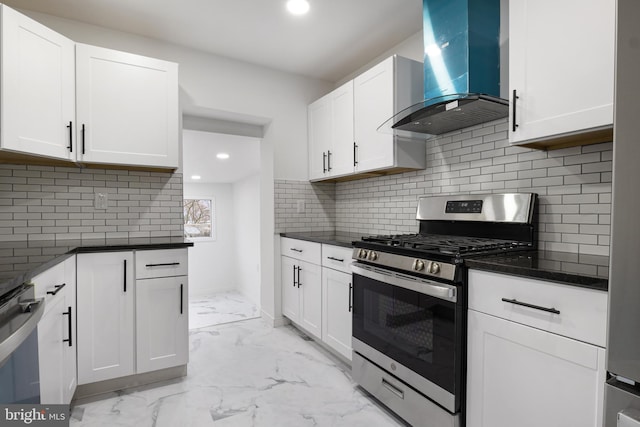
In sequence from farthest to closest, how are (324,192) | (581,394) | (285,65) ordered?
1. (324,192)
2. (285,65)
3. (581,394)

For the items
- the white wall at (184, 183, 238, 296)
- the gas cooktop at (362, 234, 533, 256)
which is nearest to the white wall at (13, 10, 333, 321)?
the gas cooktop at (362, 234, 533, 256)

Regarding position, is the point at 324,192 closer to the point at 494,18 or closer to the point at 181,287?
the point at 181,287

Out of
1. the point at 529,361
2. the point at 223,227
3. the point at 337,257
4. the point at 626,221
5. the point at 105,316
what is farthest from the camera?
the point at 223,227

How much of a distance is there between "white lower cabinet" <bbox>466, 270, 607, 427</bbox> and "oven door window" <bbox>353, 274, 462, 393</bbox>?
9 centimetres

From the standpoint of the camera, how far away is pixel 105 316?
2.07m

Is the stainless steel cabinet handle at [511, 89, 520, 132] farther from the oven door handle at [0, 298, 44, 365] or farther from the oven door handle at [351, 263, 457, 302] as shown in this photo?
the oven door handle at [0, 298, 44, 365]

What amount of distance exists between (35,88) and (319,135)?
2102 millimetres

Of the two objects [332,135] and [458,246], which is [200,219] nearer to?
[332,135]

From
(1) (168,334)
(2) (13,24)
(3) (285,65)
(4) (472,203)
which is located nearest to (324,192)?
(3) (285,65)

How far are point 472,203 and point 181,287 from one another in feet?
6.51

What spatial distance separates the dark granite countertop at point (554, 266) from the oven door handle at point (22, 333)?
5.33 ft

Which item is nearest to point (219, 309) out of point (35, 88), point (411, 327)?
point (35, 88)

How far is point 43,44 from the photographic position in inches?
78.6

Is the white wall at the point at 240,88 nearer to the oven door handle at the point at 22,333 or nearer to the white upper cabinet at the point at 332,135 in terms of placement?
the white upper cabinet at the point at 332,135
